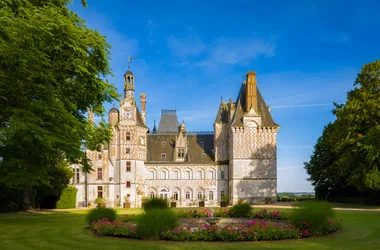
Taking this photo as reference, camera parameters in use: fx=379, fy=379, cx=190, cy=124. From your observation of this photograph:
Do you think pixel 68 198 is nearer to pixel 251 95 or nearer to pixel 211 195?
pixel 211 195

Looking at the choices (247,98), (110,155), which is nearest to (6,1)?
(110,155)

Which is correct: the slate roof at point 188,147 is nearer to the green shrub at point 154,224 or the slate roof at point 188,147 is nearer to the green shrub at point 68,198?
the green shrub at point 68,198

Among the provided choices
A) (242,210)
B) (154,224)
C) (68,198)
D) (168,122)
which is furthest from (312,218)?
(168,122)

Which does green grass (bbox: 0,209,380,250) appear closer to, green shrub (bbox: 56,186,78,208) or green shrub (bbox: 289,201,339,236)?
green shrub (bbox: 289,201,339,236)

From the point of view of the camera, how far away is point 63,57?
709 inches

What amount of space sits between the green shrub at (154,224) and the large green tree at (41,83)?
4611mm

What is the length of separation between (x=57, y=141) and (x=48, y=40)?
5106 mm

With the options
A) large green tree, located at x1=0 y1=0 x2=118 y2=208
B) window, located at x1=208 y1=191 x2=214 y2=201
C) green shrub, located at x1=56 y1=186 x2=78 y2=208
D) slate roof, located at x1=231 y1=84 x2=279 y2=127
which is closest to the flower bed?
large green tree, located at x1=0 y1=0 x2=118 y2=208

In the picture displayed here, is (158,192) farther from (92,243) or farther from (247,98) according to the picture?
(92,243)

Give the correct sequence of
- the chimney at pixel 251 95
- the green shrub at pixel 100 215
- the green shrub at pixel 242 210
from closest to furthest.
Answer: the green shrub at pixel 100 215 < the green shrub at pixel 242 210 < the chimney at pixel 251 95

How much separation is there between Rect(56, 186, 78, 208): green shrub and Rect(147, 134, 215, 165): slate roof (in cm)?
955

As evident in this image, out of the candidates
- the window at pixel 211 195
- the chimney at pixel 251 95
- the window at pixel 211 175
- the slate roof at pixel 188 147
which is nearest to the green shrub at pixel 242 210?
the chimney at pixel 251 95

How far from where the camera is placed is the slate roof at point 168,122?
5206cm

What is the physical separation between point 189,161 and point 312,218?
110 feet
